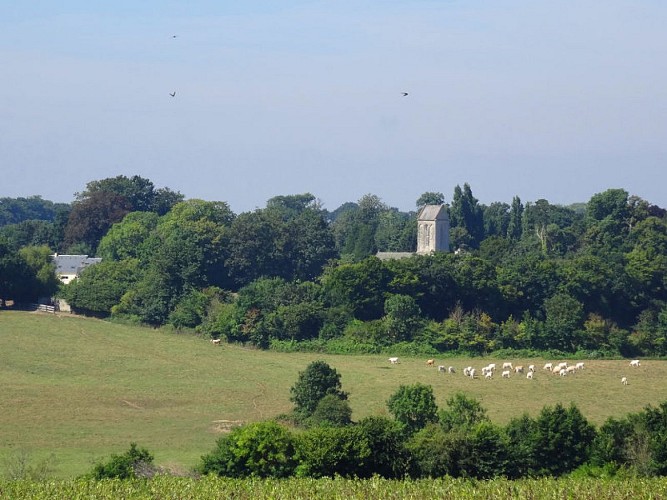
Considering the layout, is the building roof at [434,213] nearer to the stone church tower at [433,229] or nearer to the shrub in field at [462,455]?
the stone church tower at [433,229]

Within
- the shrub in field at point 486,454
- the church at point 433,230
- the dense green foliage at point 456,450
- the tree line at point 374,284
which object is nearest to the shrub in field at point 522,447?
the dense green foliage at point 456,450

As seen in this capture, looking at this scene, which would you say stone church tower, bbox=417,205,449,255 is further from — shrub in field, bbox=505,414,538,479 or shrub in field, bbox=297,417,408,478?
shrub in field, bbox=297,417,408,478

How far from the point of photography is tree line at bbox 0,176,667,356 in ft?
241

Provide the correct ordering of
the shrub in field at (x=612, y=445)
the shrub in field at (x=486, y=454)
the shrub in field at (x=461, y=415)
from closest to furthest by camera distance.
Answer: the shrub in field at (x=486, y=454) < the shrub in field at (x=612, y=445) < the shrub in field at (x=461, y=415)

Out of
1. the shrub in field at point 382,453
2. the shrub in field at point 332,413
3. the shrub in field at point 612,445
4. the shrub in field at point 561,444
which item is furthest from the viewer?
the shrub in field at point 332,413

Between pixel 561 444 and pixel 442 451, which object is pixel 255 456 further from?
pixel 561 444

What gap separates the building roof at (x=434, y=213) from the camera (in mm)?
108500

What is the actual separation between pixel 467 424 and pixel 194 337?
36399mm

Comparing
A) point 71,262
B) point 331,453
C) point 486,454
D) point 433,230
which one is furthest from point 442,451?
point 71,262

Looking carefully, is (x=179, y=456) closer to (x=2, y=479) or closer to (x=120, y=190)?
(x=2, y=479)

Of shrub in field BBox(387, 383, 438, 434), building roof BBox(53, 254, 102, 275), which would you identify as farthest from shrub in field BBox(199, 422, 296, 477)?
building roof BBox(53, 254, 102, 275)

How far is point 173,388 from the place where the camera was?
186 ft

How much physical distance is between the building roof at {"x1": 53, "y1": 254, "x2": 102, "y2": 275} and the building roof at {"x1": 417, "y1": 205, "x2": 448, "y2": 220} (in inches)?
1149

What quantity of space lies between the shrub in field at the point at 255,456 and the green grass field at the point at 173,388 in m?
2.30
